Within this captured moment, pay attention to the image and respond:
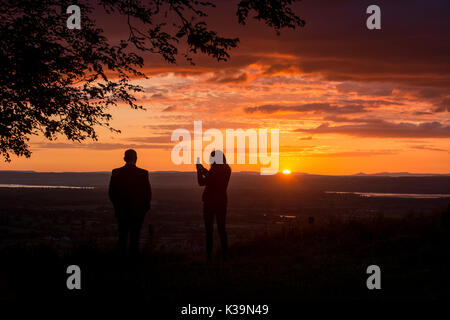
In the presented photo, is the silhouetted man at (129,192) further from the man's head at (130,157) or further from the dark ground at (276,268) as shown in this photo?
the dark ground at (276,268)

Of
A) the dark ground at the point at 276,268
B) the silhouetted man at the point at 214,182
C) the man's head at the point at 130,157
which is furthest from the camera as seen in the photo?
the silhouetted man at the point at 214,182

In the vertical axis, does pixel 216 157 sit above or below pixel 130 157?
above

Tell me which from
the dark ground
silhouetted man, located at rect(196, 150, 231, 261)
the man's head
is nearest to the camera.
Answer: the dark ground

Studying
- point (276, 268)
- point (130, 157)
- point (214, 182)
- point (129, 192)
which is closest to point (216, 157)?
point (214, 182)

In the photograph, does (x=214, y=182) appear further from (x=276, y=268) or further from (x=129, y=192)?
(x=276, y=268)

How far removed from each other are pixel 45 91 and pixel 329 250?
7.88 meters

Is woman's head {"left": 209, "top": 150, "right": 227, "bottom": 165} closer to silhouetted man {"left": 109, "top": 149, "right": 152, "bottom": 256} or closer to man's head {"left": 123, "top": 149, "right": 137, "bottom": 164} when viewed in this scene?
silhouetted man {"left": 109, "top": 149, "right": 152, "bottom": 256}

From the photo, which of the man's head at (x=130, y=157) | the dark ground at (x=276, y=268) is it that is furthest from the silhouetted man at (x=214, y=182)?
the man's head at (x=130, y=157)

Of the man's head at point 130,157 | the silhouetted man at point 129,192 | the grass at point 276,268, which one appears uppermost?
the man's head at point 130,157

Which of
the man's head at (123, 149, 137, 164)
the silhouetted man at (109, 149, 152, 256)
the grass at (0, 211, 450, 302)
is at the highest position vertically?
the man's head at (123, 149, 137, 164)

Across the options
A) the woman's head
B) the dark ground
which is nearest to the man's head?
the woman's head

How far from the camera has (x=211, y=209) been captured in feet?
39.6

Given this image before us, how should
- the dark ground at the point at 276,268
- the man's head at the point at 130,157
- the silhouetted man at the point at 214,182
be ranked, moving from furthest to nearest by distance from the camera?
1. the silhouetted man at the point at 214,182
2. the man's head at the point at 130,157
3. the dark ground at the point at 276,268

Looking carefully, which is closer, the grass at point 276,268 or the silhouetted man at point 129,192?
the grass at point 276,268
